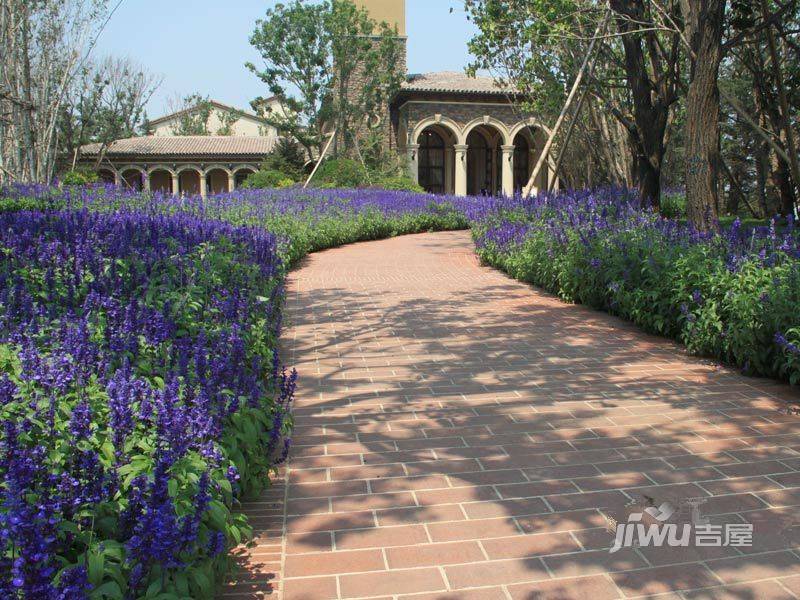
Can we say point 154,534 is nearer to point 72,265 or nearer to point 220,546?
point 220,546

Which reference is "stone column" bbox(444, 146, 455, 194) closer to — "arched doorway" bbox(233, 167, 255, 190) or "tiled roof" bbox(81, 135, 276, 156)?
"tiled roof" bbox(81, 135, 276, 156)

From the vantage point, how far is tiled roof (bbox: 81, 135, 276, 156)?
140ft

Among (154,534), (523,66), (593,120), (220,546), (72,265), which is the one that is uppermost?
(523,66)

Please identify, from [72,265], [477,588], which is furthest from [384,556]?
[72,265]

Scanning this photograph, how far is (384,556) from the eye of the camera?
3.09m

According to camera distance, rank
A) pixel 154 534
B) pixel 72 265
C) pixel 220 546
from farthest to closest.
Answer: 1. pixel 72 265
2. pixel 220 546
3. pixel 154 534

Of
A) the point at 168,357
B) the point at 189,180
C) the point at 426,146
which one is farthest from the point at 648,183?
the point at 189,180

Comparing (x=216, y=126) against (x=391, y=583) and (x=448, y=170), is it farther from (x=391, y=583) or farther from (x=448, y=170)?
(x=391, y=583)

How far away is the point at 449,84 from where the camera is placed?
3484 centimetres

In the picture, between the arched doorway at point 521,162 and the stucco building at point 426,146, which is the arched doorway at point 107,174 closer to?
the stucco building at point 426,146

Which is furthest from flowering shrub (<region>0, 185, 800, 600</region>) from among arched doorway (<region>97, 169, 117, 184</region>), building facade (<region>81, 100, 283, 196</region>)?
arched doorway (<region>97, 169, 117, 184</region>)

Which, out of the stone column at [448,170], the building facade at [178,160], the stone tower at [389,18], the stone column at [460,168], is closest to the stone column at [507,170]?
the stone column at [460,168]

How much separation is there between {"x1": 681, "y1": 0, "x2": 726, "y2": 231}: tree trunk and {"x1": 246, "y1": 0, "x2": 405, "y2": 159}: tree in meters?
26.7

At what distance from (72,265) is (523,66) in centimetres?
1667
